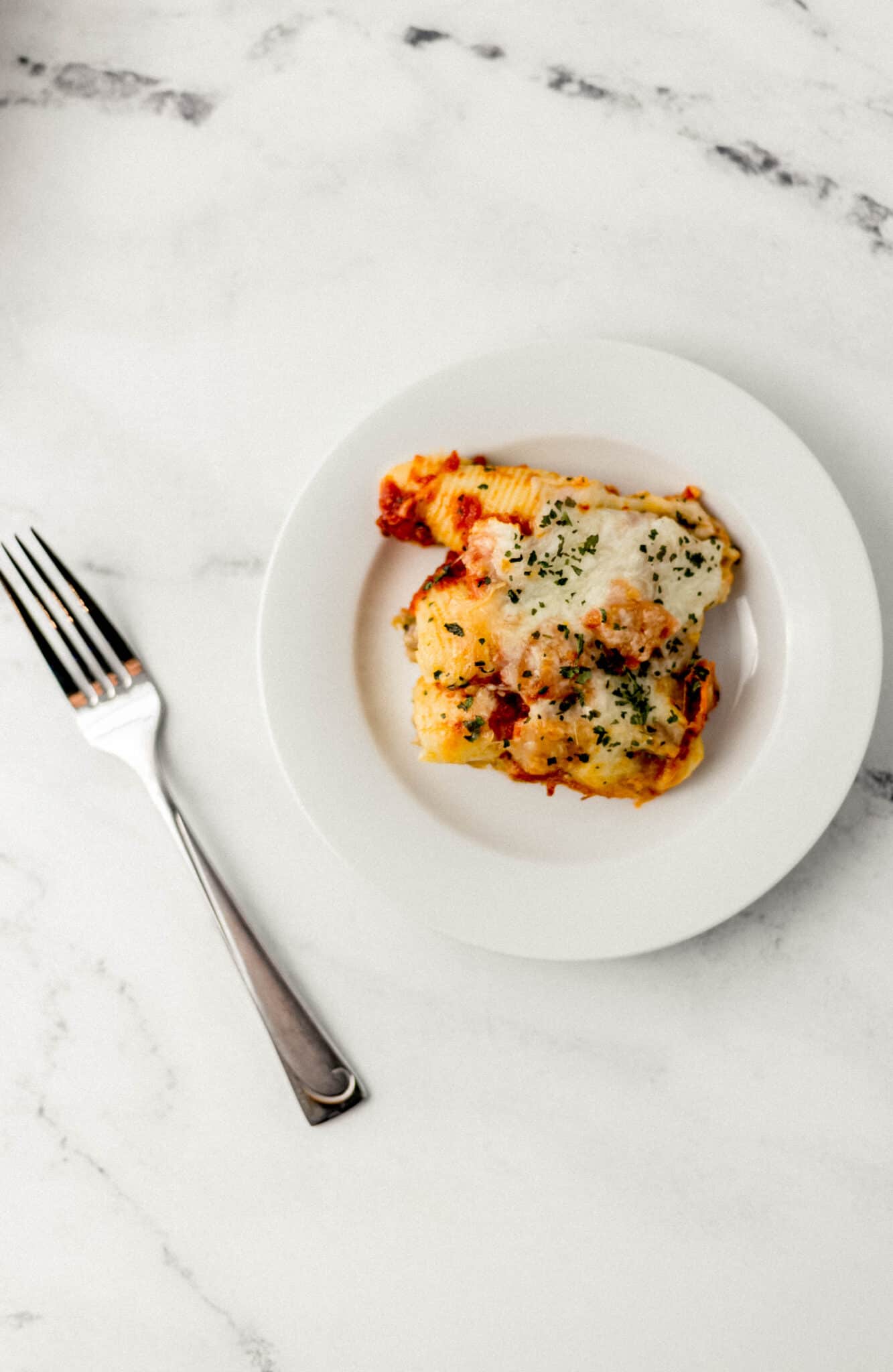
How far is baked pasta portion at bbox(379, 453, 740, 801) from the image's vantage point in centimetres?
232

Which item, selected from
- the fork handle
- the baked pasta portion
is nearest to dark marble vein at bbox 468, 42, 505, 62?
the baked pasta portion

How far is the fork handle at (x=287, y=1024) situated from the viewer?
2.65 m

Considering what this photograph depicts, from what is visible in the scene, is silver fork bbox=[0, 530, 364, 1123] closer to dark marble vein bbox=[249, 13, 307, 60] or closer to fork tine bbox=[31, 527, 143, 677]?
fork tine bbox=[31, 527, 143, 677]

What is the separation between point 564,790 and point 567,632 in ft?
1.42

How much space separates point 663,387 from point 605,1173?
71.2 inches

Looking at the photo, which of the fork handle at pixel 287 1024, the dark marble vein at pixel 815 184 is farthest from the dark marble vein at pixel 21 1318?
the dark marble vein at pixel 815 184

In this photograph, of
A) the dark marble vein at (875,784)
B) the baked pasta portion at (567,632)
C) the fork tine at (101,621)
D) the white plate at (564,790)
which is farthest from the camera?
the fork tine at (101,621)

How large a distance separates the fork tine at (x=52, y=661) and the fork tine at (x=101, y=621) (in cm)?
12

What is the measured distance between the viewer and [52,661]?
2699 millimetres

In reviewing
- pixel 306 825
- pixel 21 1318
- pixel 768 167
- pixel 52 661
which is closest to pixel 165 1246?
pixel 21 1318

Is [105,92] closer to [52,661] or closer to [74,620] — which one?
[74,620]

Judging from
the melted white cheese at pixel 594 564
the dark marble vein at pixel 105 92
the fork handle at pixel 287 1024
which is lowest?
the fork handle at pixel 287 1024

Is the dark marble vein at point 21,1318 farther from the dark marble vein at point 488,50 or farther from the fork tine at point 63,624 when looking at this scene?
the dark marble vein at point 488,50

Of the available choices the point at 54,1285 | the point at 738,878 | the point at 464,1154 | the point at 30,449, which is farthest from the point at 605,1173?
the point at 30,449
